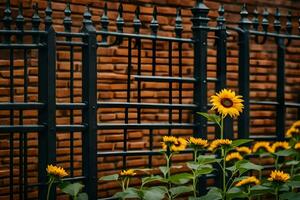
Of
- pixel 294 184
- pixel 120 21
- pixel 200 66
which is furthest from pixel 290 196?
pixel 120 21

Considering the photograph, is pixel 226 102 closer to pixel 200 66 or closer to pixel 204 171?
pixel 204 171

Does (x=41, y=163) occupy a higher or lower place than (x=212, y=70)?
lower

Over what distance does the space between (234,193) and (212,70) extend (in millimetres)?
3567

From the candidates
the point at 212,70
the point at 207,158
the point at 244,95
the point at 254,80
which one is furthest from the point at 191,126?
the point at 254,80

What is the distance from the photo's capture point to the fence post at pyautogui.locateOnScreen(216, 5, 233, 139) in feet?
22.7

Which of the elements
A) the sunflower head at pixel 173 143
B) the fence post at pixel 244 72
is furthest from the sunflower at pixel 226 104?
the fence post at pixel 244 72

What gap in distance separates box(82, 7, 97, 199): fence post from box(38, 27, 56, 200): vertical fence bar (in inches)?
12.5

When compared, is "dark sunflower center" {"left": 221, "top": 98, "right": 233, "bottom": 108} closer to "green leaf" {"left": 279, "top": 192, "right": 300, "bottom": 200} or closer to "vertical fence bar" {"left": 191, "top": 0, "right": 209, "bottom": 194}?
"green leaf" {"left": 279, "top": 192, "right": 300, "bottom": 200}

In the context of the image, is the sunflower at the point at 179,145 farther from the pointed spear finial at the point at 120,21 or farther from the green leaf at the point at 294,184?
the pointed spear finial at the point at 120,21

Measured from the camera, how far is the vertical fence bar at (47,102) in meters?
5.79

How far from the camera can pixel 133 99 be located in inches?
322

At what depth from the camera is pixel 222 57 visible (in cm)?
695

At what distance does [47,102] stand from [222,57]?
173cm

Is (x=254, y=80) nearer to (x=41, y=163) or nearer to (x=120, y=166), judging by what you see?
(x=120, y=166)
